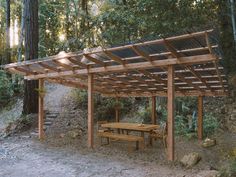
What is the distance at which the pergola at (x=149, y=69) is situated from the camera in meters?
6.74

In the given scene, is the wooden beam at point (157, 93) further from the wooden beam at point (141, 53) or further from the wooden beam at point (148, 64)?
the wooden beam at point (141, 53)

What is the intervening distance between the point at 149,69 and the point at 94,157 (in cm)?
301

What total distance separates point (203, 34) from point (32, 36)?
9025 mm

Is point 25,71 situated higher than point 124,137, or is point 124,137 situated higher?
point 25,71

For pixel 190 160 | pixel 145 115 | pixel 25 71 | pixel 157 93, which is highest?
pixel 25 71

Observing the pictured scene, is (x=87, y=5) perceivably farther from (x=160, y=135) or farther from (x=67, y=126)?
(x=160, y=135)

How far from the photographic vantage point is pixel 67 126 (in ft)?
41.4

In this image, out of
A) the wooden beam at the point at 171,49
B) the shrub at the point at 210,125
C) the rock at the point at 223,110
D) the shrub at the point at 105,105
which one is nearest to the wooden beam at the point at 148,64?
the wooden beam at the point at 171,49

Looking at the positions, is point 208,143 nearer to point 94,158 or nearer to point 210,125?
point 210,125

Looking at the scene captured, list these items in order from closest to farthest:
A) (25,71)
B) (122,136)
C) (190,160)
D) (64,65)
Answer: (190,160), (122,136), (64,65), (25,71)

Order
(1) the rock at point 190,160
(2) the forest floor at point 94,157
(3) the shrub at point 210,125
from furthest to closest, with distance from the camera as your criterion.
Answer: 1. (3) the shrub at point 210,125
2. (1) the rock at point 190,160
3. (2) the forest floor at point 94,157

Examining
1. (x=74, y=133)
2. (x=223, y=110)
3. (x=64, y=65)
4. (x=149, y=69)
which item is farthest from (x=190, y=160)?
(x=74, y=133)

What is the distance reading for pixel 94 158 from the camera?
7.98 metres

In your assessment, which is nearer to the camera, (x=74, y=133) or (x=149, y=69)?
(x=149, y=69)
